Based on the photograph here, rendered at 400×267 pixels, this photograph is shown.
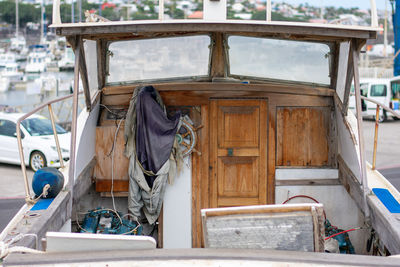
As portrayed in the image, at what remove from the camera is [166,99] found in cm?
617

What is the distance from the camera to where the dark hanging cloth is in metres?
5.75

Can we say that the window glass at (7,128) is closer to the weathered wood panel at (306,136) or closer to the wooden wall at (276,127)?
the wooden wall at (276,127)

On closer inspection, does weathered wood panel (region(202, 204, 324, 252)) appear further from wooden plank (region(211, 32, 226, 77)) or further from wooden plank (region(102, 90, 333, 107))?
wooden plank (region(211, 32, 226, 77))

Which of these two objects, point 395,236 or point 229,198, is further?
point 229,198

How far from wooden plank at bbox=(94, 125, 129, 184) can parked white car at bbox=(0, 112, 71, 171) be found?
835 centimetres

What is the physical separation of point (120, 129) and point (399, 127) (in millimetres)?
19004

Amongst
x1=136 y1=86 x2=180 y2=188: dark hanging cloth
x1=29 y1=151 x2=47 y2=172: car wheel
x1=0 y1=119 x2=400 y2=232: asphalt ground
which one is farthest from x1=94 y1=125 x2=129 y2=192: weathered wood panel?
x1=29 y1=151 x2=47 y2=172: car wheel

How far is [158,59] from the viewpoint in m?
6.30

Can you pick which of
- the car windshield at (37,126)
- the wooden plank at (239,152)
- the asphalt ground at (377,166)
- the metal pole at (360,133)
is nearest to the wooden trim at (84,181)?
the wooden plank at (239,152)

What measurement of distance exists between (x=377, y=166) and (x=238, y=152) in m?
8.74

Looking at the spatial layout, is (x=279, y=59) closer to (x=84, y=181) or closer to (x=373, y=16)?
(x=373, y=16)

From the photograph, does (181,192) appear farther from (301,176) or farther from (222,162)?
(301,176)

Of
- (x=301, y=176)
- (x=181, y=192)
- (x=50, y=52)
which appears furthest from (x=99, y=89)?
(x=50, y=52)

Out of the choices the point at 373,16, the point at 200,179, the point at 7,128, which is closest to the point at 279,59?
the point at 200,179
